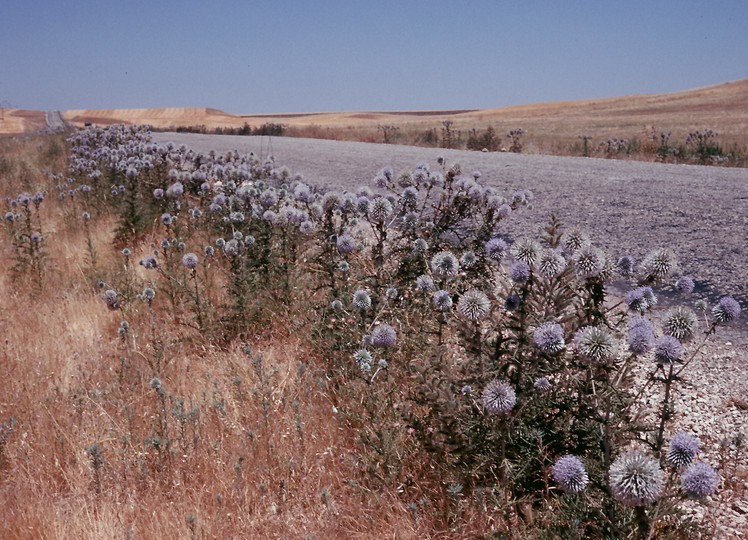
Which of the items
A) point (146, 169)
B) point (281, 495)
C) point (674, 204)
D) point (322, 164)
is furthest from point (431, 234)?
point (322, 164)

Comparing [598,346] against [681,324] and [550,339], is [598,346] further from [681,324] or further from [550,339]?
[681,324]

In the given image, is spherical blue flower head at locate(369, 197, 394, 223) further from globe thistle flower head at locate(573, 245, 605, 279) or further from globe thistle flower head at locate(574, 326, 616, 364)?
globe thistle flower head at locate(574, 326, 616, 364)

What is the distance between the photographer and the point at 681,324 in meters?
2.50

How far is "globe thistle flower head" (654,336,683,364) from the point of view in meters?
2.24

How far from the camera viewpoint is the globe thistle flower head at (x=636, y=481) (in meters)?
1.84

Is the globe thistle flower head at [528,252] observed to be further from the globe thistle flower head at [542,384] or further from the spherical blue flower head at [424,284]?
the spherical blue flower head at [424,284]

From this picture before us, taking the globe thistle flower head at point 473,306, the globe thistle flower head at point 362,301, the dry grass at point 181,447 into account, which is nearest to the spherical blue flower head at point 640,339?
the globe thistle flower head at point 473,306

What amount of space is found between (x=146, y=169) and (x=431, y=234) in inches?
241

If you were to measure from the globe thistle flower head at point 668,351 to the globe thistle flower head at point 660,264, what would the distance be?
637mm

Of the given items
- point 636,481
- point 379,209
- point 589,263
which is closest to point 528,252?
point 589,263

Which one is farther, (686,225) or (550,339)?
(686,225)

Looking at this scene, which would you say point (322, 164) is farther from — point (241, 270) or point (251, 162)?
point (241, 270)

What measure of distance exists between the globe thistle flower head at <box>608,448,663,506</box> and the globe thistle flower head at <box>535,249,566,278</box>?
40.0 inches

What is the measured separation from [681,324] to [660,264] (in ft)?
1.44
